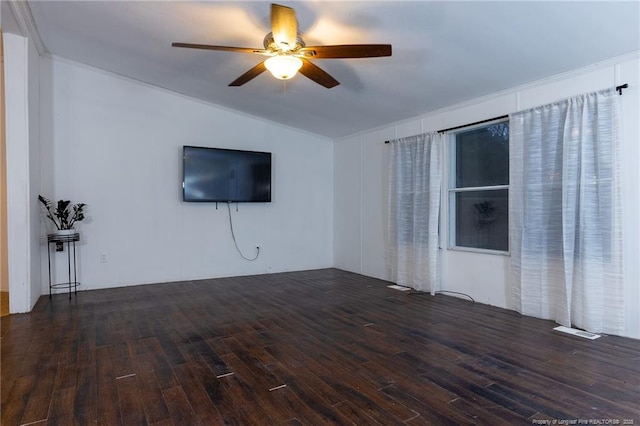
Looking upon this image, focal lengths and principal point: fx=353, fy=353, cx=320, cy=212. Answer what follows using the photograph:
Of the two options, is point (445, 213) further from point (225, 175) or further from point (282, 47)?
point (225, 175)

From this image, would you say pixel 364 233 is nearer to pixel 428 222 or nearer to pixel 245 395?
pixel 428 222

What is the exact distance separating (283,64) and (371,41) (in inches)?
36.2

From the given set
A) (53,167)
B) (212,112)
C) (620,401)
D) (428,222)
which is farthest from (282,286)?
(620,401)

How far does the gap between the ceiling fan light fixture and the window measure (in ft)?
8.45

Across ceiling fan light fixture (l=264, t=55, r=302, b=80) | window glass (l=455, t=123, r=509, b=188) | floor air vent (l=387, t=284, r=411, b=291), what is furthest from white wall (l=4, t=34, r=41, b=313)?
window glass (l=455, t=123, r=509, b=188)

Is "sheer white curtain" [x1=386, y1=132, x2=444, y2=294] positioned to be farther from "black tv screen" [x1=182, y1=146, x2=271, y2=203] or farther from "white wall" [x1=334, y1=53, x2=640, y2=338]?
"black tv screen" [x1=182, y1=146, x2=271, y2=203]

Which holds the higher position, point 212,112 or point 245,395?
point 212,112

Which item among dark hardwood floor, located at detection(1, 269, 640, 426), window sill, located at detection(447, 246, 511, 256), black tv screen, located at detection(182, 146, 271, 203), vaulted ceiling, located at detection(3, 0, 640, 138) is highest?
vaulted ceiling, located at detection(3, 0, 640, 138)

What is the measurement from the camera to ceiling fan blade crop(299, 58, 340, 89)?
295cm

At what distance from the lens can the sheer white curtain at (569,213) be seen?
3.07m

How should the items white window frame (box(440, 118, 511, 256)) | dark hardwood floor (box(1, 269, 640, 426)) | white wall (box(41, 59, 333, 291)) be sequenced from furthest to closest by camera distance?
1. white wall (box(41, 59, 333, 291))
2. white window frame (box(440, 118, 511, 256))
3. dark hardwood floor (box(1, 269, 640, 426))

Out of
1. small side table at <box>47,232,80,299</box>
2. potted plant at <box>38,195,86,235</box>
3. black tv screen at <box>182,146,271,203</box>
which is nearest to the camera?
small side table at <box>47,232,80,299</box>

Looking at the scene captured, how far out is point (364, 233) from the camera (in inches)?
241

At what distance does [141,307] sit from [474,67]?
436cm
